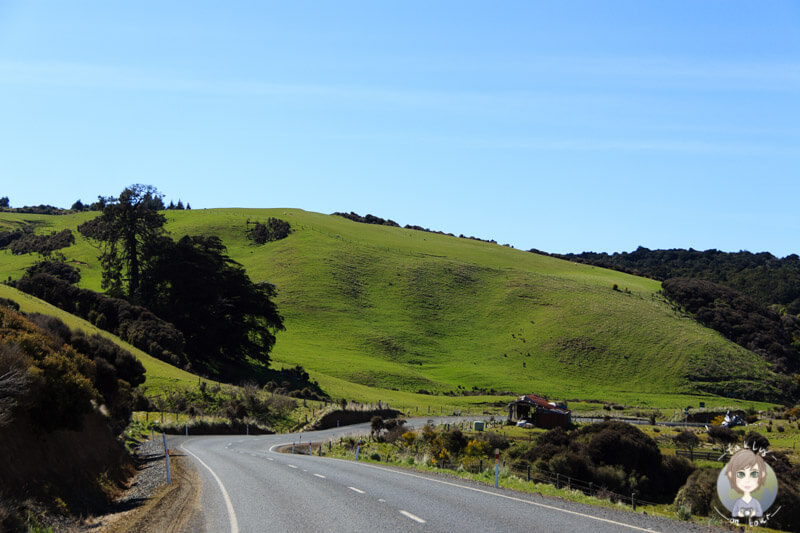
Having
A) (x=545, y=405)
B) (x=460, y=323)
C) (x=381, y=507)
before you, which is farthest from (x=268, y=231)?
(x=381, y=507)

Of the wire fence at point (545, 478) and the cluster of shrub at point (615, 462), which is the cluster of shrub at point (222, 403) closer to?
the cluster of shrub at point (615, 462)

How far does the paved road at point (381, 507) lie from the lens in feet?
42.5

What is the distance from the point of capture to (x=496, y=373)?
96.1 meters

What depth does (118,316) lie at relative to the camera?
6969 centimetres

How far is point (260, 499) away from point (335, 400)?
54592 millimetres

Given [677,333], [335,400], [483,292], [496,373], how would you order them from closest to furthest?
→ [335,400] → [496,373] → [677,333] → [483,292]

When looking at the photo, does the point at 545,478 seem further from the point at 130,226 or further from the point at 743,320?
the point at 743,320

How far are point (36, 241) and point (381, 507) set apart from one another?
5389 inches

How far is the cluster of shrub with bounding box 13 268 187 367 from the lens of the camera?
66.5 metres

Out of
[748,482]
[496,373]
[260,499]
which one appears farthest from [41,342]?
[496,373]

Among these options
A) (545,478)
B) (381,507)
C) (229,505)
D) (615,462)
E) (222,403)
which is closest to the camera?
(381,507)

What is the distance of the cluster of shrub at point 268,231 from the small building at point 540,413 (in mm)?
93672

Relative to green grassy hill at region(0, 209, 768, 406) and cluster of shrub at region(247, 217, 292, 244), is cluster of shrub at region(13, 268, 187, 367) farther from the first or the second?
cluster of shrub at region(247, 217, 292, 244)

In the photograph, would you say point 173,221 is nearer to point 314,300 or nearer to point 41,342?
point 314,300
